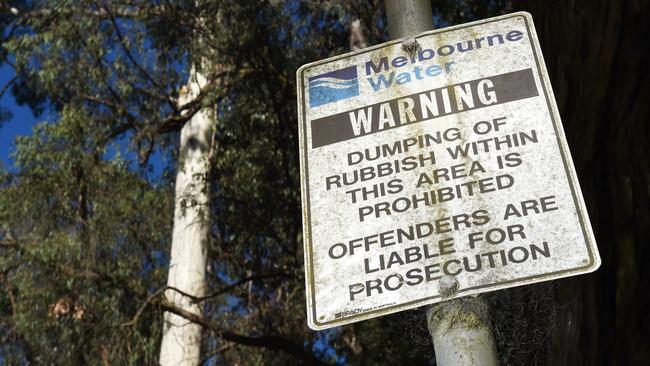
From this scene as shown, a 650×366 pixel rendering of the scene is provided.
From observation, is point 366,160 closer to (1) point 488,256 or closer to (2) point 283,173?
(1) point 488,256

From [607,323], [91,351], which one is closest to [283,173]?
[91,351]

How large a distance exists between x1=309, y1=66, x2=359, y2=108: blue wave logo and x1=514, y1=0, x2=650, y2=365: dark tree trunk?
1.96m

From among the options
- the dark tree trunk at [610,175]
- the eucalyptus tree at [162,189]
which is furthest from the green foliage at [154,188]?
the dark tree trunk at [610,175]

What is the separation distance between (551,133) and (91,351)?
23.1ft

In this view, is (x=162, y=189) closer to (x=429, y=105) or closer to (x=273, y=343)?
(x=273, y=343)

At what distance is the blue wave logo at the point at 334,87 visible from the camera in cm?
233

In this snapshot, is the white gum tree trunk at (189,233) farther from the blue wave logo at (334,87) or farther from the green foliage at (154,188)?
the blue wave logo at (334,87)

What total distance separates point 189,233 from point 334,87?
823 cm

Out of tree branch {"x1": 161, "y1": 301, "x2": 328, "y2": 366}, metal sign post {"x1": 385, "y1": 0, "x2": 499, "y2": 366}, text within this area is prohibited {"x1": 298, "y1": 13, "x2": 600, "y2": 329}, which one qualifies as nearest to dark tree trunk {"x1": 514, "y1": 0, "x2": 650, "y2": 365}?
text within this area is prohibited {"x1": 298, "y1": 13, "x2": 600, "y2": 329}

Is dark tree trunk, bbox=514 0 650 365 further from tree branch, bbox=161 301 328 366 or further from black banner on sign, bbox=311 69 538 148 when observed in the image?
tree branch, bbox=161 301 328 366

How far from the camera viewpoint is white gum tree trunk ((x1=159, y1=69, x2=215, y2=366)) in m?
9.53

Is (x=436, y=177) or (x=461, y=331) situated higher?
(x=436, y=177)

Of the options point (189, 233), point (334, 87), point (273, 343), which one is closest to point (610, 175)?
point (334, 87)

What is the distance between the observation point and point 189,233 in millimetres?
10367
